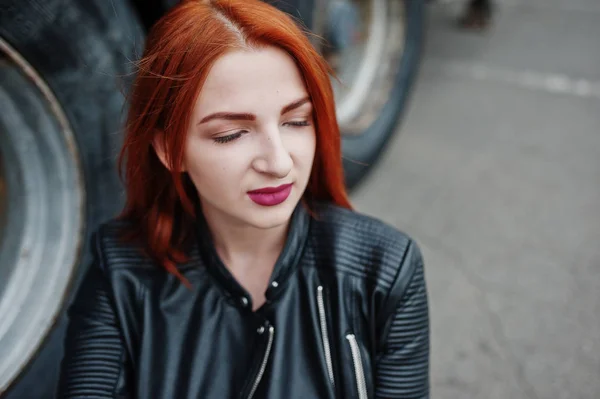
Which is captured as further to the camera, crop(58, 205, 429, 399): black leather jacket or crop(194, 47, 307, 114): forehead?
crop(58, 205, 429, 399): black leather jacket

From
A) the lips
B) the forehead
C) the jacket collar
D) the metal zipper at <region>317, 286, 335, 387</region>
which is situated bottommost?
the metal zipper at <region>317, 286, 335, 387</region>

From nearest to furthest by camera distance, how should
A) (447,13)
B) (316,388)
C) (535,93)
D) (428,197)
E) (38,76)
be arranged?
1. (316,388)
2. (38,76)
3. (428,197)
4. (535,93)
5. (447,13)

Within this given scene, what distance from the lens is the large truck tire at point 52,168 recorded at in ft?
4.71

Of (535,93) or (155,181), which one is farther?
(535,93)

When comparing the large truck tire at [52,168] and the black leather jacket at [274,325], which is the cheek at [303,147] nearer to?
the black leather jacket at [274,325]

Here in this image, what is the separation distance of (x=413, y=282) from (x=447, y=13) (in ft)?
11.8

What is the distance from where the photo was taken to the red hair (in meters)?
1.01

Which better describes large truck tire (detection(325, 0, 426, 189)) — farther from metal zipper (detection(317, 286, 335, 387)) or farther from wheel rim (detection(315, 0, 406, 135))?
metal zipper (detection(317, 286, 335, 387))

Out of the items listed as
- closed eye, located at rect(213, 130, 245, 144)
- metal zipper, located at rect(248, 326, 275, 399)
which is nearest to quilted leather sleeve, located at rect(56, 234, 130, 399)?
metal zipper, located at rect(248, 326, 275, 399)

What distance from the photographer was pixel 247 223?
115cm

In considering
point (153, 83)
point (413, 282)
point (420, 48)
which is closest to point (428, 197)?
point (420, 48)

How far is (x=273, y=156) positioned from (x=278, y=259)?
203 mm

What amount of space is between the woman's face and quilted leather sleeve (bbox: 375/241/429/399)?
24 centimetres

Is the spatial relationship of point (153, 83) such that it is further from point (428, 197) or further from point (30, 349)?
point (428, 197)
